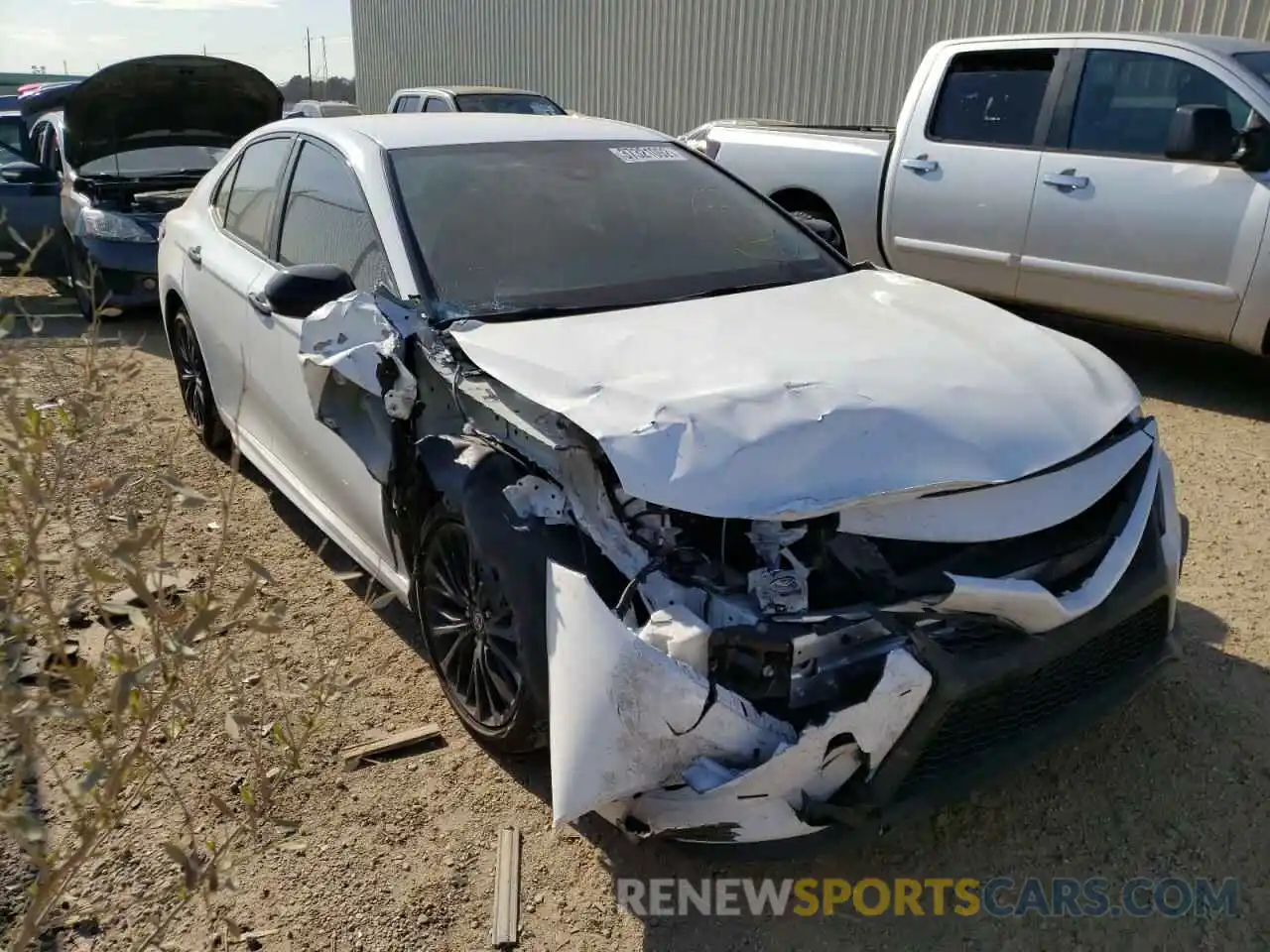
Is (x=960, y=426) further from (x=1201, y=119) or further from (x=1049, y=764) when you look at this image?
(x=1201, y=119)

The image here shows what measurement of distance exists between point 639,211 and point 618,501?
4.98 ft

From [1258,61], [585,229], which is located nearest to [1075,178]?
[1258,61]

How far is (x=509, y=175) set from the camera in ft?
11.8

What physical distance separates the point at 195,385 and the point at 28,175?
480 centimetres

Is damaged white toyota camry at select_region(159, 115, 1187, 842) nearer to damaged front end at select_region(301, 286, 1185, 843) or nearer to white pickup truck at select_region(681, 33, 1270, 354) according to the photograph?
damaged front end at select_region(301, 286, 1185, 843)

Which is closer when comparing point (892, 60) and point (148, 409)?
point (148, 409)

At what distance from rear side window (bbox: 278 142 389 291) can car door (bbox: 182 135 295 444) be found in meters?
0.19

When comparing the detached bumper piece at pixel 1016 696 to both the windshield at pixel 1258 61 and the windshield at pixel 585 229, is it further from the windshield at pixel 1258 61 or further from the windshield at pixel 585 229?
the windshield at pixel 1258 61

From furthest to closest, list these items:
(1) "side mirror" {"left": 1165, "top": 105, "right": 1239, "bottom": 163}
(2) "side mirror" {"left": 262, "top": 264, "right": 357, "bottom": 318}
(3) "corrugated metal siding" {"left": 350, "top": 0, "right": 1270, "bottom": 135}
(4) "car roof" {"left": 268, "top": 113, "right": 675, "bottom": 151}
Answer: (3) "corrugated metal siding" {"left": 350, "top": 0, "right": 1270, "bottom": 135}
(1) "side mirror" {"left": 1165, "top": 105, "right": 1239, "bottom": 163}
(4) "car roof" {"left": 268, "top": 113, "right": 675, "bottom": 151}
(2) "side mirror" {"left": 262, "top": 264, "right": 357, "bottom": 318}

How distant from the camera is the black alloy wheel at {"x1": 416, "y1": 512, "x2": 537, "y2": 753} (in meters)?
2.68

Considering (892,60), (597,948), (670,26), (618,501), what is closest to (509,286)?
(618,501)

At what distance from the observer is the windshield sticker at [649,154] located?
12.9ft

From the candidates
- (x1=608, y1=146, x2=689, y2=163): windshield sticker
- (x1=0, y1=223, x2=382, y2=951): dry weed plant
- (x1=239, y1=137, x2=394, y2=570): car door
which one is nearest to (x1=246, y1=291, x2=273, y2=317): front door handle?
(x1=239, y1=137, x2=394, y2=570): car door

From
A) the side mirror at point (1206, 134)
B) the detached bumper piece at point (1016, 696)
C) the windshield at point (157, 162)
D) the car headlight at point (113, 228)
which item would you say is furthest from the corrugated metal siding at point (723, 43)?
the detached bumper piece at point (1016, 696)
